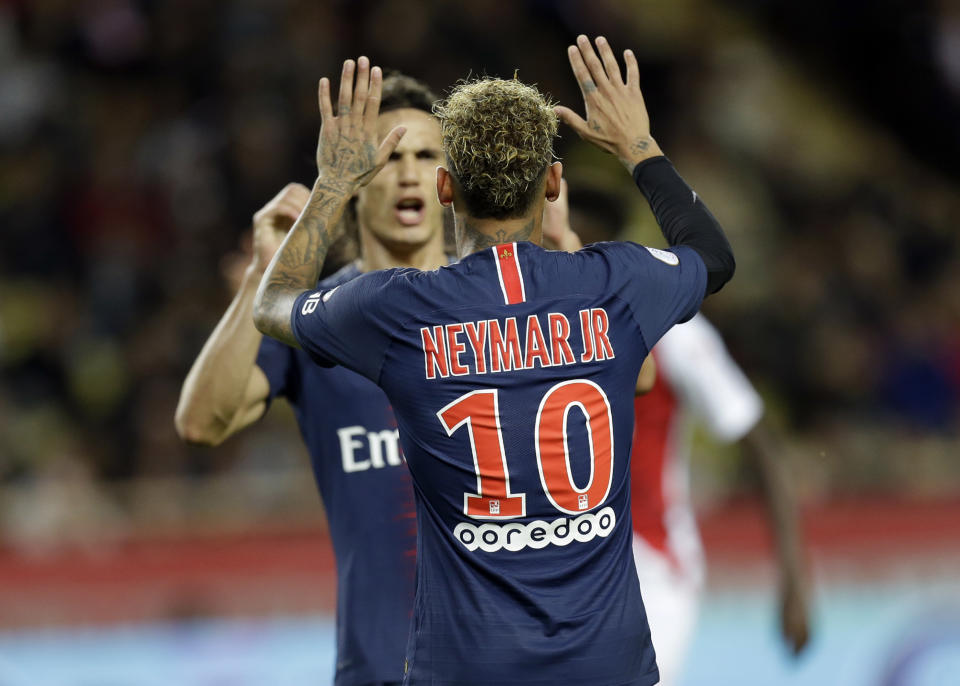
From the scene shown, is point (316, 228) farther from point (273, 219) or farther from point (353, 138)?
point (273, 219)

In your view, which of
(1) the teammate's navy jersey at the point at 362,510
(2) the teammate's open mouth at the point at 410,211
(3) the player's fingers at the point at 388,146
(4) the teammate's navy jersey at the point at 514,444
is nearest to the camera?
(4) the teammate's navy jersey at the point at 514,444

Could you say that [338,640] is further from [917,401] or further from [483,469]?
[917,401]

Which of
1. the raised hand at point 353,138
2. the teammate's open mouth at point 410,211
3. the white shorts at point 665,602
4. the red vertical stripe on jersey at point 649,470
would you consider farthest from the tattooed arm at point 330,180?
the white shorts at point 665,602

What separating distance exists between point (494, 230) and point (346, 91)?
1.81ft

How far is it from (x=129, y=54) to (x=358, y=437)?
8.16 metres

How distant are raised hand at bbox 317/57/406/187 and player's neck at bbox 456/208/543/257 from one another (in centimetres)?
33

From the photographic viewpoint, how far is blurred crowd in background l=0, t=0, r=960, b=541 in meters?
8.78

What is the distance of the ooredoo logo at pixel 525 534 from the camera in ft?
9.76

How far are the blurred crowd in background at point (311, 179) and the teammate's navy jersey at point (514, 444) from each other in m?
4.95

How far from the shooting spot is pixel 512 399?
2.98 meters

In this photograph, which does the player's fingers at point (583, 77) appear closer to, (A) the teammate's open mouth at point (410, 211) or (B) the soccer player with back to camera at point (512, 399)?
(B) the soccer player with back to camera at point (512, 399)

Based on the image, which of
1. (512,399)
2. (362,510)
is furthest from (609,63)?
(362,510)

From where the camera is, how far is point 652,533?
4840mm

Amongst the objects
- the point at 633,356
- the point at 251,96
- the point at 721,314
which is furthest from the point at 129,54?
the point at 633,356
